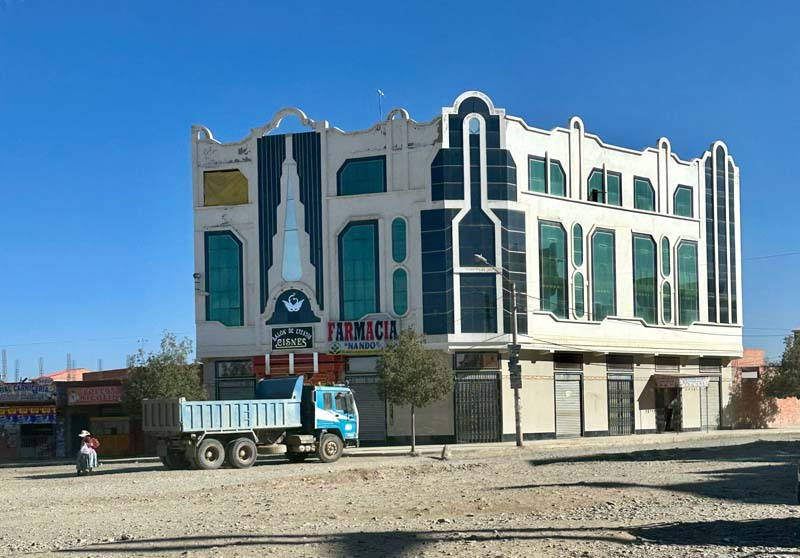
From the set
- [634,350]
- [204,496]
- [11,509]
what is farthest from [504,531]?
[634,350]

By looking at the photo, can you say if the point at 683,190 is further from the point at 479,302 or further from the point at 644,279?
the point at 479,302

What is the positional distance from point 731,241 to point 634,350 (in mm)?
11629

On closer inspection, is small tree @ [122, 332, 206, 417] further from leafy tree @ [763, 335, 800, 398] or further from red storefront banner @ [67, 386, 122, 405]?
leafy tree @ [763, 335, 800, 398]

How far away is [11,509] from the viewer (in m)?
23.8

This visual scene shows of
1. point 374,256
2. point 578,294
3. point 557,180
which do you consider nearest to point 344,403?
point 374,256

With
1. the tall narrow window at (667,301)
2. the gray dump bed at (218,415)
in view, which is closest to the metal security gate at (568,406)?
the tall narrow window at (667,301)

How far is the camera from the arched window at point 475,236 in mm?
50406

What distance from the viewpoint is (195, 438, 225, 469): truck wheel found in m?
35.1

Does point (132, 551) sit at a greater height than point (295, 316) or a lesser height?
lesser

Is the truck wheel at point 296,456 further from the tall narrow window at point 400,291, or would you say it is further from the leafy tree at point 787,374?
the leafy tree at point 787,374

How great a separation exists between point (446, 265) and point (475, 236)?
198 cm

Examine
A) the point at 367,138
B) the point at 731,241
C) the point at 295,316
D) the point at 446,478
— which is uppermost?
the point at 367,138

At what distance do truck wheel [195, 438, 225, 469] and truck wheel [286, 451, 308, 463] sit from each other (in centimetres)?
329

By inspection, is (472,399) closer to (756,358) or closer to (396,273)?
(396,273)
